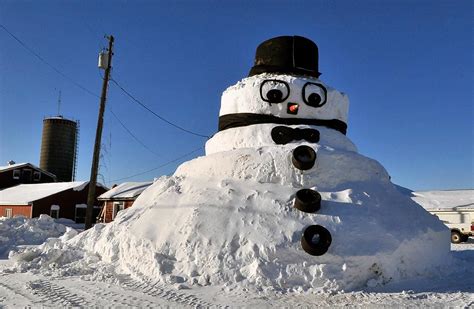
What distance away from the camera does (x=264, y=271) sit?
21.3 ft

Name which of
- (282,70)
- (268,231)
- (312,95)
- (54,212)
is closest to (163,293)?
(268,231)

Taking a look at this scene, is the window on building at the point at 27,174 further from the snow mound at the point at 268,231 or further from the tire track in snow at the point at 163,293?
the tire track in snow at the point at 163,293

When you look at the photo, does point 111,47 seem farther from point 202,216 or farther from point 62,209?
point 62,209

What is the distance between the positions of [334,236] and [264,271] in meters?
1.32

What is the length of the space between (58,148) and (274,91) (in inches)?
1515

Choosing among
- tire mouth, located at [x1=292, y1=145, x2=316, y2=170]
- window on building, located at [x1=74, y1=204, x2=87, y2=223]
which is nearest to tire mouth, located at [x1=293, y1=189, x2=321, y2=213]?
tire mouth, located at [x1=292, y1=145, x2=316, y2=170]

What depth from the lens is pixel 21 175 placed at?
35469 mm

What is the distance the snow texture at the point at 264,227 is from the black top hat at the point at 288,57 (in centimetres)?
45

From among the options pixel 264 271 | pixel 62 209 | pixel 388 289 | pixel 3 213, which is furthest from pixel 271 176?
pixel 3 213

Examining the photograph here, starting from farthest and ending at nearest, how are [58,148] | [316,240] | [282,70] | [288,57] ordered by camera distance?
[58,148], [288,57], [282,70], [316,240]

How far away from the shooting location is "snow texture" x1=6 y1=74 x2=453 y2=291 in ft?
21.8

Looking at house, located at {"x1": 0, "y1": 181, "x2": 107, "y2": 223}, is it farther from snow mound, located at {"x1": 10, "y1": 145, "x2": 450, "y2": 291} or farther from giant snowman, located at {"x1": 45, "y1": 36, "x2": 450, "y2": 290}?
snow mound, located at {"x1": 10, "y1": 145, "x2": 450, "y2": 291}

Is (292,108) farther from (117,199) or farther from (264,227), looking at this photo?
(117,199)

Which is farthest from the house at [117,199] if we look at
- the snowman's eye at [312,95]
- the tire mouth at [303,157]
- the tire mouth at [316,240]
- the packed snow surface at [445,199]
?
the tire mouth at [316,240]
